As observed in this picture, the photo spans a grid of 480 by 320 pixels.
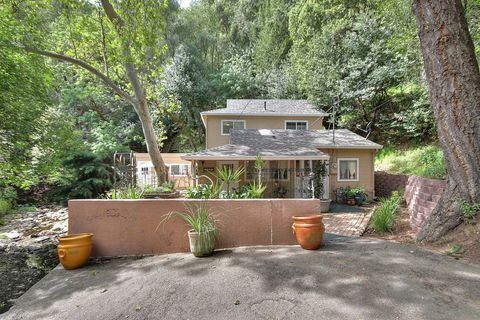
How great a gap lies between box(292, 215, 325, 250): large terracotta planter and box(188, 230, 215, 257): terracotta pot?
5.32ft

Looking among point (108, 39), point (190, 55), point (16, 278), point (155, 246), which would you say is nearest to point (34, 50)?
point (108, 39)

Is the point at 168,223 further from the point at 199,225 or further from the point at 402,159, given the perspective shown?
the point at 402,159

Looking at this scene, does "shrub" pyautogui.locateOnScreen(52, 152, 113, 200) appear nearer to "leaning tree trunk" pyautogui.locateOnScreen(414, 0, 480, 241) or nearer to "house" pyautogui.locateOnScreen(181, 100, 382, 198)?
"house" pyautogui.locateOnScreen(181, 100, 382, 198)

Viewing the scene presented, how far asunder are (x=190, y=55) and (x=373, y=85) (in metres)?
15.1

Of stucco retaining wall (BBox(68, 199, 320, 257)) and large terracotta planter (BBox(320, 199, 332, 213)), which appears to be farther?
large terracotta planter (BBox(320, 199, 332, 213))

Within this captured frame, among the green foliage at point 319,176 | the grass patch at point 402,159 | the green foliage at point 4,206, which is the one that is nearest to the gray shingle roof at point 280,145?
the green foliage at point 319,176

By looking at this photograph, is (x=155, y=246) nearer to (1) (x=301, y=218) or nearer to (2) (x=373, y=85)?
(1) (x=301, y=218)

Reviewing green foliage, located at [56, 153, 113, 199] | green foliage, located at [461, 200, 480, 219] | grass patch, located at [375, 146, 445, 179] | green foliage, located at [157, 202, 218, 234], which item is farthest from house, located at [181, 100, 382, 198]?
green foliage, located at [56, 153, 113, 199]

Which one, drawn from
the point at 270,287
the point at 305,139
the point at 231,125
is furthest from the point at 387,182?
the point at 270,287

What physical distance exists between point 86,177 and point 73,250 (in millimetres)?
10966

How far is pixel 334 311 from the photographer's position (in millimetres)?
3275

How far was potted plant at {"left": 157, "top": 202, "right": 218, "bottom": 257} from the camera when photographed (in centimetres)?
513

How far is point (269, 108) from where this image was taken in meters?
18.2

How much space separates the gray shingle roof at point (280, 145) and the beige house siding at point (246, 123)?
2188 mm
